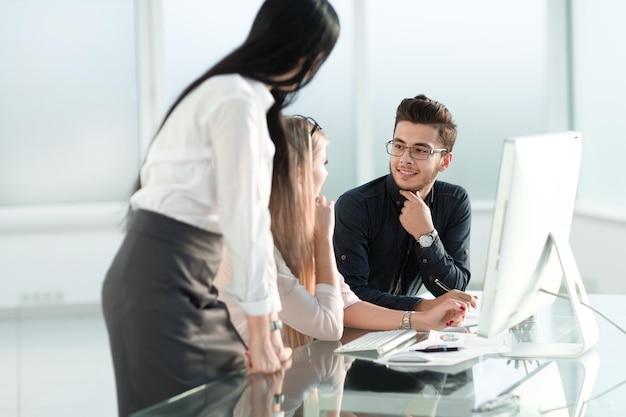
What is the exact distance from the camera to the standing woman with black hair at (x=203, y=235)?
1.62 m

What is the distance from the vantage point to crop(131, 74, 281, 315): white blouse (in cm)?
161

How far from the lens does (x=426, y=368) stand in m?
1.85

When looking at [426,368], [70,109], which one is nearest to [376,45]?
[70,109]

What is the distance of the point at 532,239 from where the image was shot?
1775 millimetres

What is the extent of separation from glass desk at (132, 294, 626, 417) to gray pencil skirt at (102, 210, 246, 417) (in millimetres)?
73

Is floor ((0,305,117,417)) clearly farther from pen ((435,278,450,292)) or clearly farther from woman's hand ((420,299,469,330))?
woman's hand ((420,299,469,330))

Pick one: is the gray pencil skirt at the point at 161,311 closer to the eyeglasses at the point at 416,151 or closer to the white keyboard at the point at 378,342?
the white keyboard at the point at 378,342

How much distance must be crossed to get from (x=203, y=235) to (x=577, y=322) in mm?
866

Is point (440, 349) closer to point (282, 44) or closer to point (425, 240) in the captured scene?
point (282, 44)

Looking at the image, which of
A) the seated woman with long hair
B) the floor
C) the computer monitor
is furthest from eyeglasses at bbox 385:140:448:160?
the floor

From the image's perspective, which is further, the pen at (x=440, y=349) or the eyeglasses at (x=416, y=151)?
the eyeglasses at (x=416, y=151)

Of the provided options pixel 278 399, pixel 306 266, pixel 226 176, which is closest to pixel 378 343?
pixel 306 266

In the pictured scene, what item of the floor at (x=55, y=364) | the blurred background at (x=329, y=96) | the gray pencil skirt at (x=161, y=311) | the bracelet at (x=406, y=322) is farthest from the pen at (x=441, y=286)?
the blurred background at (x=329, y=96)

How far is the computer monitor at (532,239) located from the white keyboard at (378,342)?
0.89 ft
